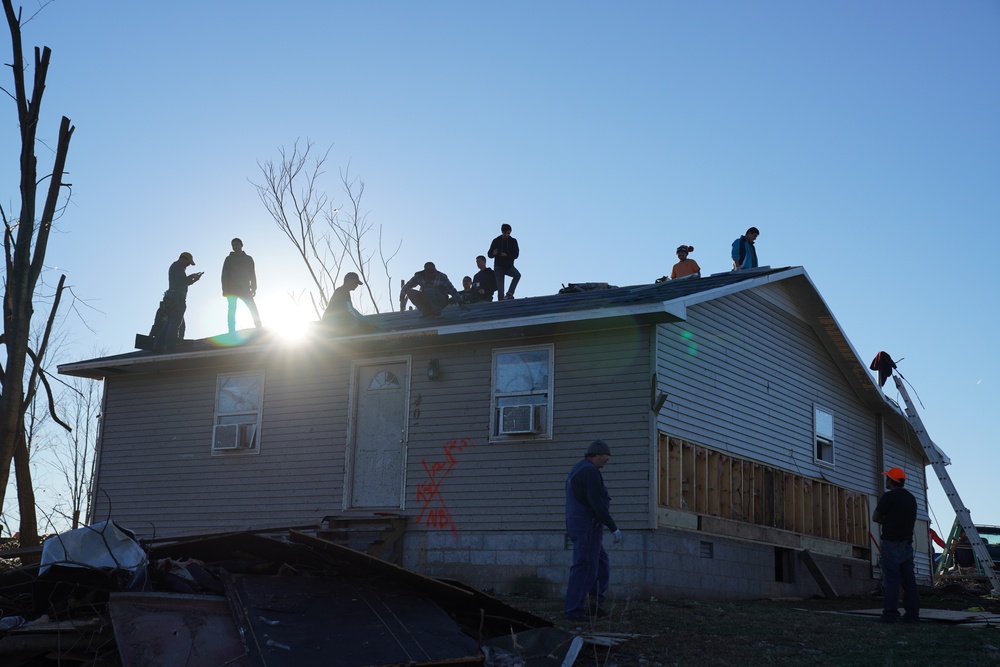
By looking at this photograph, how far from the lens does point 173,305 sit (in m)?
19.2

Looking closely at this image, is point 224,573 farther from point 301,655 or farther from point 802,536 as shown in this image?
point 802,536

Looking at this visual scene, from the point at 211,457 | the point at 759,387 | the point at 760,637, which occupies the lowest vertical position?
the point at 760,637

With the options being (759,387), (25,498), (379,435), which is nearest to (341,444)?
(379,435)

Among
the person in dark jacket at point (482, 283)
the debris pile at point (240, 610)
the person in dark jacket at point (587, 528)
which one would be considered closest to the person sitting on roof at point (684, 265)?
the person in dark jacket at point (482, 283)

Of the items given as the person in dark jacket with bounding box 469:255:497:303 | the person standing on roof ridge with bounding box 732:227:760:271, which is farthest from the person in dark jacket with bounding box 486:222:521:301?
the person standing on roof ridge with bounding box 732:227:760:271

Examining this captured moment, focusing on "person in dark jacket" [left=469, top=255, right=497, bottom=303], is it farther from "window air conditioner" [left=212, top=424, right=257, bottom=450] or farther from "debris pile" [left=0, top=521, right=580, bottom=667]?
"debris pile" [left=0, top=521, right=580, bottom=667]

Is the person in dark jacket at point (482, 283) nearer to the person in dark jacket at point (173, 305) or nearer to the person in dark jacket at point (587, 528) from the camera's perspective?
the person in dark jacket at point (173, 305)

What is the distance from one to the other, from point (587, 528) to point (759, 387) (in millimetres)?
7843

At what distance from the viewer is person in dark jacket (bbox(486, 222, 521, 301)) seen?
2019 centimetres

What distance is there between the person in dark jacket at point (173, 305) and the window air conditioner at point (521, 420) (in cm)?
681

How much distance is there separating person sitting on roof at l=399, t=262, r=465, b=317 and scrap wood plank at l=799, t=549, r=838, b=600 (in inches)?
281

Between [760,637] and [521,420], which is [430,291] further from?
[760,637]

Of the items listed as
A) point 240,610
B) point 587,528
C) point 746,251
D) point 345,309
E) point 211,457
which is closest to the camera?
point 240,610

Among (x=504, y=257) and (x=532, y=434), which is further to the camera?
(x=504, y=257)
